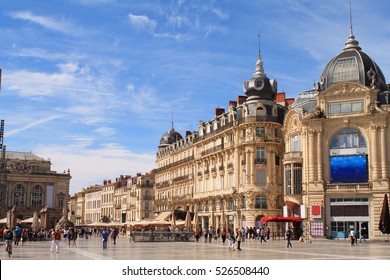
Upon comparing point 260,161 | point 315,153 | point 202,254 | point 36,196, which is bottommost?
point 202,254

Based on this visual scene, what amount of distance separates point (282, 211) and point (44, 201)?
66640mm

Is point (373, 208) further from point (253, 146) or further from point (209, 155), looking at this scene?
point (209, 155)

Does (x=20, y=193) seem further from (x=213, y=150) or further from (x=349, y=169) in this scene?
(x=349, y=169)

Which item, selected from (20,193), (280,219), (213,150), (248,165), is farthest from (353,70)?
(20,193)

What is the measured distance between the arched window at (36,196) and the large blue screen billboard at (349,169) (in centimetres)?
7703

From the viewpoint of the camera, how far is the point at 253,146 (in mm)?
66062

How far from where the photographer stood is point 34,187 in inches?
4616

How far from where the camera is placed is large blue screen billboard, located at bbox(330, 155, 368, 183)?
177ft

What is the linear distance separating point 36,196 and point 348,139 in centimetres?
7896

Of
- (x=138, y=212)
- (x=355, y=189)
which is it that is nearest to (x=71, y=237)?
(x=355, y=189)

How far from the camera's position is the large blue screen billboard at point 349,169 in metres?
53.9

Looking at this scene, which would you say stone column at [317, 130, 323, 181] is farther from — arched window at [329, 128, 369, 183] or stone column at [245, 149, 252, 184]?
stone column at [245, 149, 252, 184]

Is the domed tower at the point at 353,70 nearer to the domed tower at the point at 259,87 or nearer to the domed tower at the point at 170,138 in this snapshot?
the domed tower at the point at 259,87
